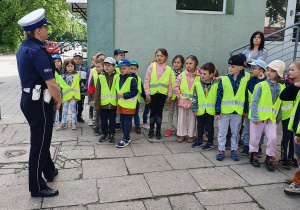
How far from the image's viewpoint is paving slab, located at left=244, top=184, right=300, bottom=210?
10.6 feet

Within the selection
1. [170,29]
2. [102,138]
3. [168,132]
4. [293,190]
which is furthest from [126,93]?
[170,29]

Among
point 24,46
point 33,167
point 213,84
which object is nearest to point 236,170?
point 213,84

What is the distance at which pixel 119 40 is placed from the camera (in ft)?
26.2

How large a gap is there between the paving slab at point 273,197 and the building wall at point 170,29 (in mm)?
5298

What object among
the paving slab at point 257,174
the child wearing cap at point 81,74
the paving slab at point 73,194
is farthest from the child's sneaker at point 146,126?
the paving slab at point 73,194

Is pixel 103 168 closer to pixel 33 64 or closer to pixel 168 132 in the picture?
pixel 33 64

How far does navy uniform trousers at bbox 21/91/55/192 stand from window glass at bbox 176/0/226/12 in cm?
628

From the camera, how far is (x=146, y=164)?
429 cm

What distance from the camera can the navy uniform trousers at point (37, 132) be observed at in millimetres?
3166

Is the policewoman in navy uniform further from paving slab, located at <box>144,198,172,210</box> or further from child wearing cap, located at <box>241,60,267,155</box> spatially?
child wearing cap, located at <box>241,60,267,155</box>

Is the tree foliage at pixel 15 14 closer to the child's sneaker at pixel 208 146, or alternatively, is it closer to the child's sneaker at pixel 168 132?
the child's sneaker at pixel 168 132

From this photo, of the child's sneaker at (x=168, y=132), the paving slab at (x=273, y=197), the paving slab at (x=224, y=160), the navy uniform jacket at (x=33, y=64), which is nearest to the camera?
the navy uniform jacket at (x=33, y=64)

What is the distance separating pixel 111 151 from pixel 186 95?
168 centimetres

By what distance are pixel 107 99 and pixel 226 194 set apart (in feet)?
8.49
